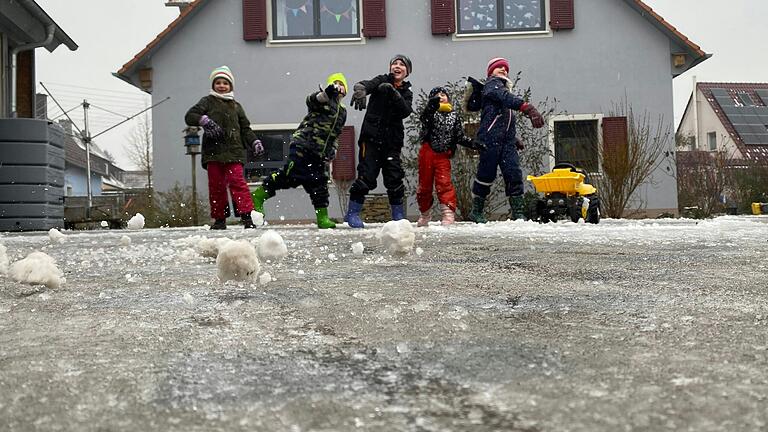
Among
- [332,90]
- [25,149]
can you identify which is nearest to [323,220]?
[332,90]

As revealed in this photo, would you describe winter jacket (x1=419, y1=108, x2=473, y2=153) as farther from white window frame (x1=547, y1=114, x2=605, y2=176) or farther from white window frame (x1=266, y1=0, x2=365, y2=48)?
white window frame (x1=266, y1=0, x2=365, y2=48)

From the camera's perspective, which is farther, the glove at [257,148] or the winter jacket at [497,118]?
the winter jacket at [497,118]

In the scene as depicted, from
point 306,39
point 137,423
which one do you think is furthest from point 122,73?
point 137,423

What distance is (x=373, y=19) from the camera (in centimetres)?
1361

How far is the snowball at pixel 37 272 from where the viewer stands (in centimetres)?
197

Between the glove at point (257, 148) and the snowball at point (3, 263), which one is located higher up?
the glove at point (257, 148)

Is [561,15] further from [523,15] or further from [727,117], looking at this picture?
[727,117]

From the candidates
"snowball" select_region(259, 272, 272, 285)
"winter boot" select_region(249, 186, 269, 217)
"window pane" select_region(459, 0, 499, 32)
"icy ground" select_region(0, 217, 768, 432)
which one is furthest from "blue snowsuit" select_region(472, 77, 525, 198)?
"window pane" select_region(459, 0, 499, 32)

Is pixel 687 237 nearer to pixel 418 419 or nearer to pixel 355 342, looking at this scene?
pixel 355 342

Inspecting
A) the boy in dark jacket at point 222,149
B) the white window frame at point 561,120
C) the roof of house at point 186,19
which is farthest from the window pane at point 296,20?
the boy in dark jacket at point 222,149

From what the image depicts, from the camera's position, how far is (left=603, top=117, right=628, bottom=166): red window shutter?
11.5 m

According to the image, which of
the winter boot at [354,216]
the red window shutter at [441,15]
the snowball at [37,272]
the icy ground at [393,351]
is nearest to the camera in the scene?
the icy ground at [393,351]

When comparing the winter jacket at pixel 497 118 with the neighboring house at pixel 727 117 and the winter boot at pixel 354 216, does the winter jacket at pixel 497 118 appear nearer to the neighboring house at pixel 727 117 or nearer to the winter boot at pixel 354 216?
the winter boot at pixel 354 216

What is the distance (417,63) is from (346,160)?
7.44ft
